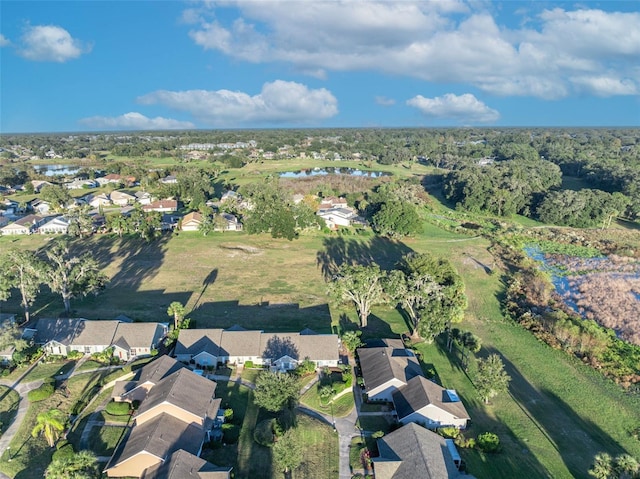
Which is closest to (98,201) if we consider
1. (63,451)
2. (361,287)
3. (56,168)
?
(361,287)

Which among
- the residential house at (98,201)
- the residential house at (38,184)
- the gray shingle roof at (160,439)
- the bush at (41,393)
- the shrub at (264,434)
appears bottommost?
the shrub at (264,434)

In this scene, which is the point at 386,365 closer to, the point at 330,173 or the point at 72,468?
the point at 72,468

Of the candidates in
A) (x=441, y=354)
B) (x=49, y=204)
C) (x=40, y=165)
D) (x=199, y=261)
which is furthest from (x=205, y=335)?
(x=40, y=165)

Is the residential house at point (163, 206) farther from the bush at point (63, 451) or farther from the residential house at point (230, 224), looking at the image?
the bush at point (63, 451)

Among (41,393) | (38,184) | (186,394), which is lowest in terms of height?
(41,393)

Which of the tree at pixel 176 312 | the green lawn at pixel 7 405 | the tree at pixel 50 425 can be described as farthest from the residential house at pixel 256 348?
the green lawn at pixel 7 405
